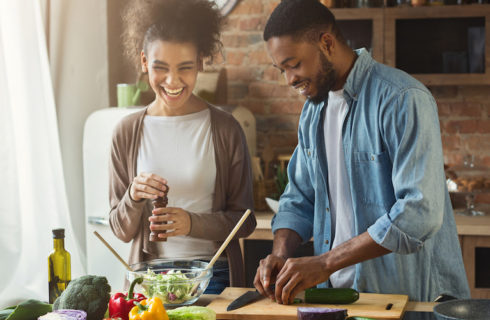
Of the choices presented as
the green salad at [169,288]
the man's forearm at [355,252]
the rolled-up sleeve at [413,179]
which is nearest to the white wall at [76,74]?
the green salad at [169,288]

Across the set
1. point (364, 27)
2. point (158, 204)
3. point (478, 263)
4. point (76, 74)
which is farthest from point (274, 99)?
point (158, 204)

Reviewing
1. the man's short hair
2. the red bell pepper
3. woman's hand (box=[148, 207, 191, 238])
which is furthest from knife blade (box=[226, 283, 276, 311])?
the man's short hair

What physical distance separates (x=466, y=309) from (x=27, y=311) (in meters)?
1.05

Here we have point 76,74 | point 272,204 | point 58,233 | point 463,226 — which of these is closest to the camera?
point 58,233

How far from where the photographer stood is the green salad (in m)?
1.85

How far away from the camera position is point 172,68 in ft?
7.52

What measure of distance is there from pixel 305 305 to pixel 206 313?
1.08ft

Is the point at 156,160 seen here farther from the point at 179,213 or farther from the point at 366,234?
the point at 366,234

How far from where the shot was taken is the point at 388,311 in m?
1.75

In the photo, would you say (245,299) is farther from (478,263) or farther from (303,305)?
(478,263)

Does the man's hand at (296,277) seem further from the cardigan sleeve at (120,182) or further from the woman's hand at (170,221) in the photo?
the cardigan sleeve at (120,182)

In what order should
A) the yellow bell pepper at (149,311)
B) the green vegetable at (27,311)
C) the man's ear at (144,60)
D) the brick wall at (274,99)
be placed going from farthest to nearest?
the brick wall at (274,99), the man's ear at (144,60), the green vegetable at (27,311), the yellow bell pepper at (149,311)

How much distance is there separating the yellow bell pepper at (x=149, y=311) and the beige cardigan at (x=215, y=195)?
650 mm

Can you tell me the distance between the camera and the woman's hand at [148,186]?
2.18 metres
